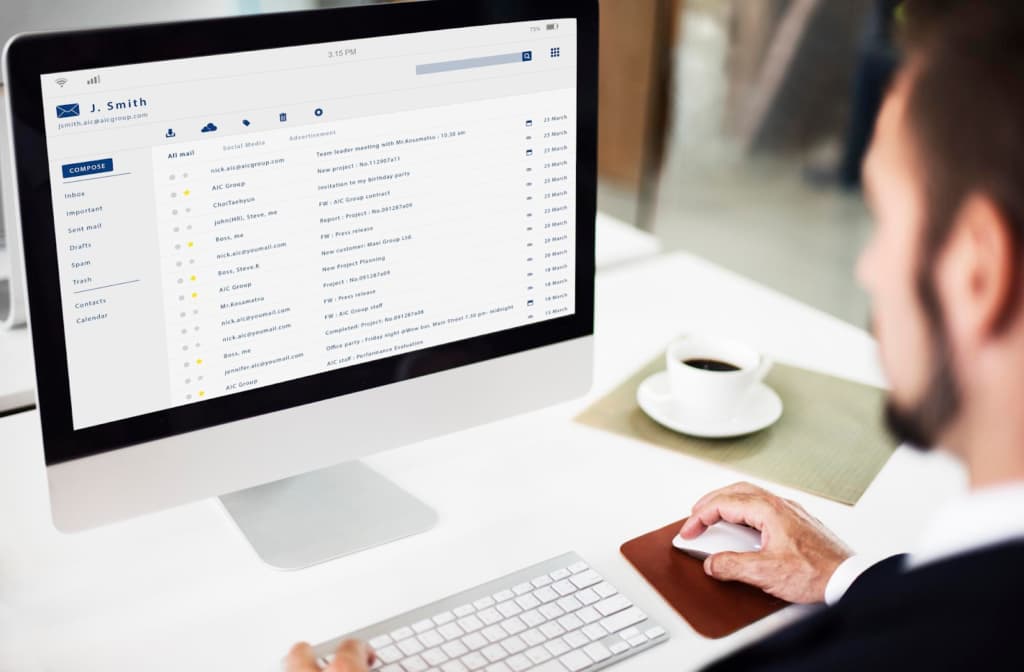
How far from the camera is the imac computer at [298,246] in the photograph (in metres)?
0.88

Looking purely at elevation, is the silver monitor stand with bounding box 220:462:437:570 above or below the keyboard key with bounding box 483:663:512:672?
above

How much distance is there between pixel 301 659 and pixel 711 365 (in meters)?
0.67

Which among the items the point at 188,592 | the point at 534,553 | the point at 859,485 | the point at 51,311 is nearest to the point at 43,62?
the point at 51,311

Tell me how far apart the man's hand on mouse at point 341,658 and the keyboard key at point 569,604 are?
0.18 m

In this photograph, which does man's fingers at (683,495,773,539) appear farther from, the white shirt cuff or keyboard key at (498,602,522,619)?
keyboard key at (498,602,522,619)

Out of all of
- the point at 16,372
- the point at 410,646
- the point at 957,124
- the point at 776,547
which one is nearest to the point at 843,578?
the point at 776,547

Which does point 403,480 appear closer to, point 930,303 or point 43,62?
point 43,62

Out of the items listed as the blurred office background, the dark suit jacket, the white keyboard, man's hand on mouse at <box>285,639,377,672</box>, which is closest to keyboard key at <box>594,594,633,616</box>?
the white keyboard

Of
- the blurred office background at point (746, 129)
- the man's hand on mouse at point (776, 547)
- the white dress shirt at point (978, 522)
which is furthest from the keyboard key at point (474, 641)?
the blurred office background at point (746, 129)

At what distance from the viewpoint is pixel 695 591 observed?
1022 millimetres

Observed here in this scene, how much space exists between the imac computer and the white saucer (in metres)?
0.18

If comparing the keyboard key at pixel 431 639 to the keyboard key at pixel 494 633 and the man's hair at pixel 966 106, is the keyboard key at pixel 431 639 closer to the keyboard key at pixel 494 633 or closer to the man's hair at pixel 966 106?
the keyboard key at pixel 494 633

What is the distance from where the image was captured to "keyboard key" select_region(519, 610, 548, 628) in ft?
3.11

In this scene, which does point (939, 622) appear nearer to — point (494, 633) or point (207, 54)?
point (494, 633)
